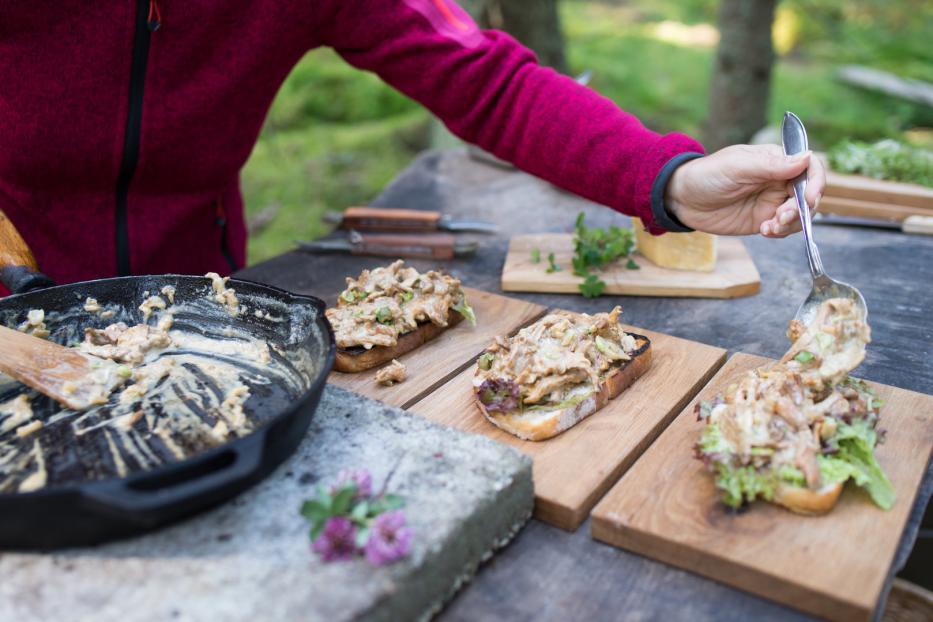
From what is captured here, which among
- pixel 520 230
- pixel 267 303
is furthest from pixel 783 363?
pixel 520 230

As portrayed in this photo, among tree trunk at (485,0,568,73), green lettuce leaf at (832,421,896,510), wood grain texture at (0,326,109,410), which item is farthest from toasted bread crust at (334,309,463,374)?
tree trunk at (485,0,568,73)

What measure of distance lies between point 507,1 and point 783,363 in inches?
198

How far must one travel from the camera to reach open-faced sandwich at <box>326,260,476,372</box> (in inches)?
95.0

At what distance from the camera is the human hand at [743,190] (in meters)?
2.25

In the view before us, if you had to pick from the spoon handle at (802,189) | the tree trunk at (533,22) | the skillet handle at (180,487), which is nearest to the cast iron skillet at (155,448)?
the skillet handle at (180,487)

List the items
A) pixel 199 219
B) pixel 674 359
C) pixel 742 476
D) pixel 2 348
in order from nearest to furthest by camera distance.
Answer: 1. pixel 742 476
2. pixel 2 348
3. pixel 674 359
4. pixel 199 219

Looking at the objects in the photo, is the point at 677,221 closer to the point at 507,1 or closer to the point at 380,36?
the point at 380,36

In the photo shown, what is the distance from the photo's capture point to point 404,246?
11.1 ft

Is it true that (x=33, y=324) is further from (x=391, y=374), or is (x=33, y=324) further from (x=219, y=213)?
(x=219, y=213)

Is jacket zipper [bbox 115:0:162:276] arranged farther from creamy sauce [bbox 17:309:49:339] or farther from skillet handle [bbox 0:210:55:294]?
creamy sauce [bbox 17:309:49:339]

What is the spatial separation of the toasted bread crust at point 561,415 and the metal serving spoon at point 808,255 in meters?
0.53

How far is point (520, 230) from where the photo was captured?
3.78 metres

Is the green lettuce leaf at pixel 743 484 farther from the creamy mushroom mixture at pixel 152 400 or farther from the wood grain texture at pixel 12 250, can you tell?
the wood grain texture at pixel 12 250

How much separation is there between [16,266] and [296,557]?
4.49 feet
